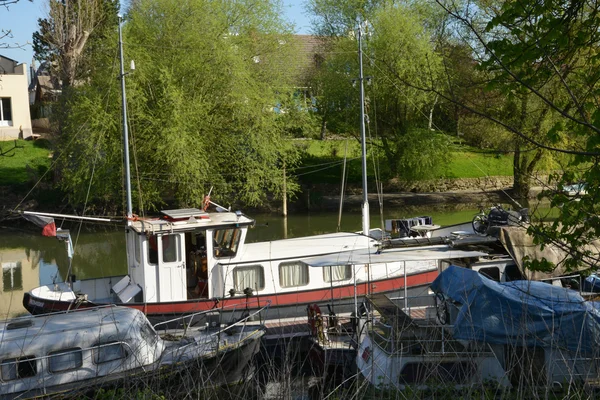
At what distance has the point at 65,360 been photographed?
1077 centimetres

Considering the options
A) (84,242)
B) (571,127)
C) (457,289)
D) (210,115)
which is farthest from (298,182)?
(571,127)

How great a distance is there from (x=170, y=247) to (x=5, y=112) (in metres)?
34.3

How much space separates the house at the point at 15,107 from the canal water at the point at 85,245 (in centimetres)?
1134

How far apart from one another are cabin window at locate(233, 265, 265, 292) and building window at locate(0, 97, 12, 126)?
33777 millimetres

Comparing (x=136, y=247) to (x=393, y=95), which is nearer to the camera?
(x=136, y=247)

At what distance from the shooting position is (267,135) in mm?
34750

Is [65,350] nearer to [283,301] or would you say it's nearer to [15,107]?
[283,301]

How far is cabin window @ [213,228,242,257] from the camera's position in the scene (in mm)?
16125

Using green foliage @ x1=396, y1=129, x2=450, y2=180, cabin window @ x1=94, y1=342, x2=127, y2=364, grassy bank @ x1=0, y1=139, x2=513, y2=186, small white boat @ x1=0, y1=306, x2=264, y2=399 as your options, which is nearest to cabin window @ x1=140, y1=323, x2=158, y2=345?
small white boat @ x1=0, y1=306, x2=264, y2=399

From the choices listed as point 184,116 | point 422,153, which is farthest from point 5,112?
point 422,153

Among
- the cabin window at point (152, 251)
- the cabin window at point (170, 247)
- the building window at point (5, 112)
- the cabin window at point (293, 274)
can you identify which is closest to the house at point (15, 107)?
the building window at point (5, 112)

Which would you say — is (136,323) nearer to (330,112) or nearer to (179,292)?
(179,292)

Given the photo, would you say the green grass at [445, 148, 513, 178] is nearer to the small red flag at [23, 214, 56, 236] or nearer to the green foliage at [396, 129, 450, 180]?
the green foliage at [396, 129, 450, 180]

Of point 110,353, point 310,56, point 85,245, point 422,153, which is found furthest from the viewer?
point 310,56
